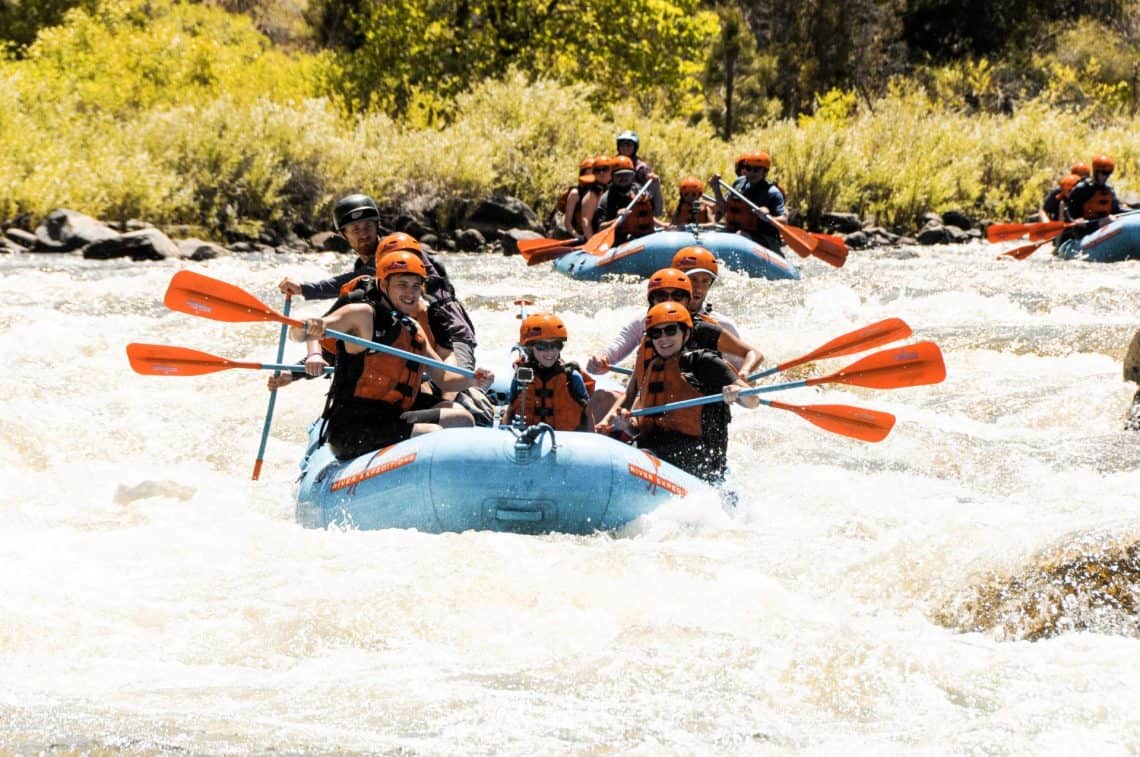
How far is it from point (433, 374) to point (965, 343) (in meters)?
5.03

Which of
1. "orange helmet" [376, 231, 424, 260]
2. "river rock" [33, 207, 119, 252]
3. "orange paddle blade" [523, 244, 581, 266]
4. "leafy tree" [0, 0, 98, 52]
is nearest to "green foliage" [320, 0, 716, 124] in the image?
"leafy tree" [0, 0, 98, 52]

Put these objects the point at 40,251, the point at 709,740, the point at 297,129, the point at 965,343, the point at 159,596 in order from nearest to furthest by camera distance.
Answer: the point at 709,740 → the point at 159,596 → the point at 965,343 → the point at 40,251 → the point at 297,129

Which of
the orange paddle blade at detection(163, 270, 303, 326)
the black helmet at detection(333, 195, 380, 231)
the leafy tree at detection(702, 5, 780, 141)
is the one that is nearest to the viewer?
the orange paddle blade at detection(163, 270, 303, 326)

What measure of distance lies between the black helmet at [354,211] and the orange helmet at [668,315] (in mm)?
1737

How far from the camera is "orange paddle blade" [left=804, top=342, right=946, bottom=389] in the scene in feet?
20.5

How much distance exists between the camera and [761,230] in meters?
13.4

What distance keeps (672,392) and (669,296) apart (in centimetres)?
45

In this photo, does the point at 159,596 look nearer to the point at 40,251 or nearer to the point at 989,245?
the point at 40,251

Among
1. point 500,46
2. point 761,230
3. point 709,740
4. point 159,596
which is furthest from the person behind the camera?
point 500,46

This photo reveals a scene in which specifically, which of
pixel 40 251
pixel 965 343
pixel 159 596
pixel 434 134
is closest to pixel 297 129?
pixel 434 134

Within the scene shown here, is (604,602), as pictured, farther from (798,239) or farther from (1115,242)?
(1115,242)

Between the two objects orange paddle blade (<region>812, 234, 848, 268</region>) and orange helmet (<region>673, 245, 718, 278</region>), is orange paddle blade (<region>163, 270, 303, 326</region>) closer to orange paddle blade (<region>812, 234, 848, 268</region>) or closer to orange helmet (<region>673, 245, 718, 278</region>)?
orange helmet (<region>673, 245, 718, 278</region>)

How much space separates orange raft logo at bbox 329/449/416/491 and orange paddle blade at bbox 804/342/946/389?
181 centimetres

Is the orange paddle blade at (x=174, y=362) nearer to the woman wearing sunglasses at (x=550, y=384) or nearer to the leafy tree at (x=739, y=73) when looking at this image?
the woman wearing sunglasses at (x=550, y=384)
